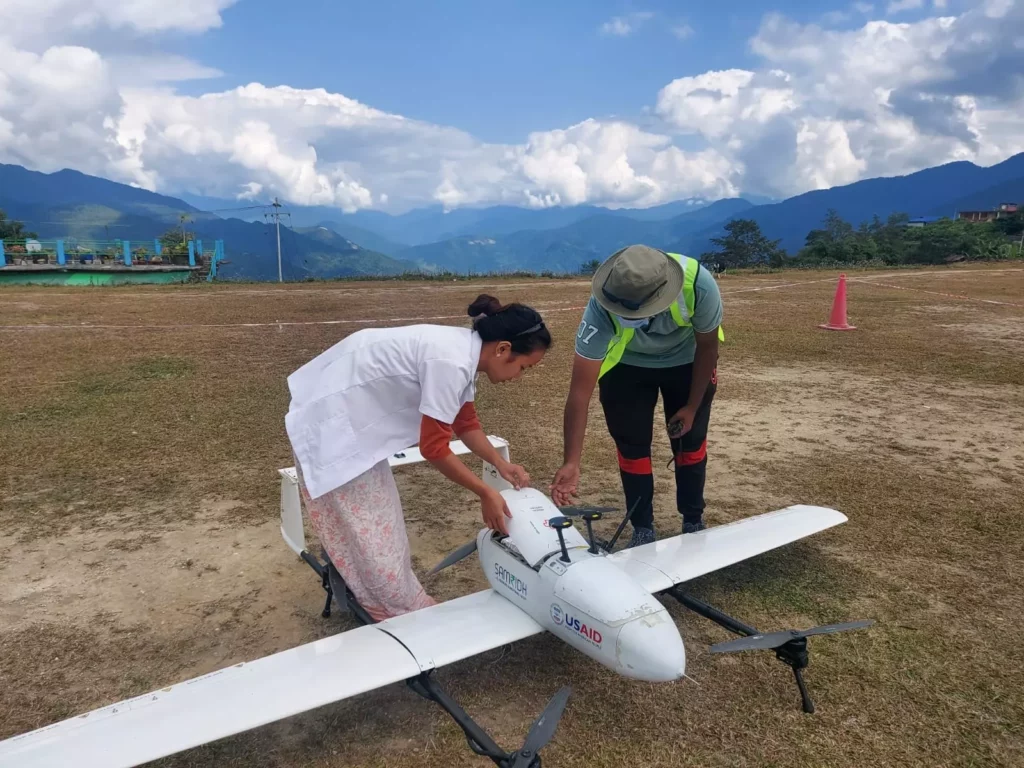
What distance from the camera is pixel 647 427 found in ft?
15.1

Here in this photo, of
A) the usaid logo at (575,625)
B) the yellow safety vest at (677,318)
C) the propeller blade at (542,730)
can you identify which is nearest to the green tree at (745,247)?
the yellow safety vest at (677,318)

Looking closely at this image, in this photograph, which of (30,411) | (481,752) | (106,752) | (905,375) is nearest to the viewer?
(106,752)

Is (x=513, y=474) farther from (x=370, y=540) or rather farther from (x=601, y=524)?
(x=601, y=524)

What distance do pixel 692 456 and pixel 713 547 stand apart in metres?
0.76

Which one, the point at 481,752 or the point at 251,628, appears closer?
the point at 481,752

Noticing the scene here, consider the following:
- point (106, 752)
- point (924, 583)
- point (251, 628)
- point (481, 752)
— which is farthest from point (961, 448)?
point (106, 752)

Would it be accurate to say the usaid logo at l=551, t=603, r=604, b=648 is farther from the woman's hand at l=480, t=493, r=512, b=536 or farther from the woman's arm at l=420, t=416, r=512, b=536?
the woman's arm at l=420, t=416, r=512, b=536

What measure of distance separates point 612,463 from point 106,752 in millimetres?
5024

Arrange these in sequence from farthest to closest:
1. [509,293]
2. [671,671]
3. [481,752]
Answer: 1. [509,293]
2. [671,671]
3. [481,752]

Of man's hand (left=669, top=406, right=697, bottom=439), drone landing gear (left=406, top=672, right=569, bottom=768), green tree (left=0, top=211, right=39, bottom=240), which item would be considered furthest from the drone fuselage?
green tree (left=0, top=211, right=39, bottom=240)

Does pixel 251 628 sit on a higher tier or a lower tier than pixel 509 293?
lower

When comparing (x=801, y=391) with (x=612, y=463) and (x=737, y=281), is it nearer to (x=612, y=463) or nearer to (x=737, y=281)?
(x=612, y=463)

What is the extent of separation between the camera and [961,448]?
22.8ft

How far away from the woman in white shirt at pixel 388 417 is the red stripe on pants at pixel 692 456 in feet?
5.04
